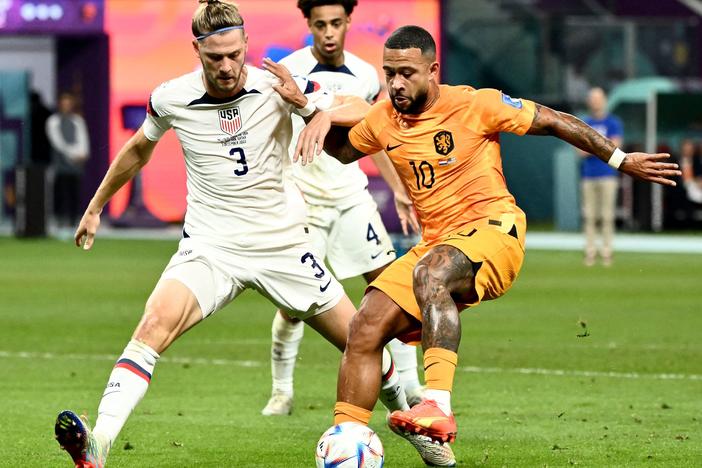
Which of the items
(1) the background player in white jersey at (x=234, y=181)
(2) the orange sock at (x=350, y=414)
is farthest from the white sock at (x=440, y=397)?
(1) the background player in white jersey at (x=234, y=181)

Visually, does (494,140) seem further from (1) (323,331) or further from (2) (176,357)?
(2) (176,357)

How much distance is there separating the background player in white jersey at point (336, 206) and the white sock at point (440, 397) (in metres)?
2.78

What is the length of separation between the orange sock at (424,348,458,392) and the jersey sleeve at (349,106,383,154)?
4.24 feet

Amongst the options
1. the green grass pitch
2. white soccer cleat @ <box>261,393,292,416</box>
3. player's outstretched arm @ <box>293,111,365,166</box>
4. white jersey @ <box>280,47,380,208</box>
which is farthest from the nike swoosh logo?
white jersey @ <box>280,47,380,208</box>

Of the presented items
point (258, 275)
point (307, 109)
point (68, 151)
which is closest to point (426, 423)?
point (258, 275)

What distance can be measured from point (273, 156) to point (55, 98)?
27.4 metres

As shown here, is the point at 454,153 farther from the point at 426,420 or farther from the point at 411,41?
the point at 426,420

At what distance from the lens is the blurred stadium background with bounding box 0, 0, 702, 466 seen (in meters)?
9.25

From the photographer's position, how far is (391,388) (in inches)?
340

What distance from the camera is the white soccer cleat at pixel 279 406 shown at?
385 inches

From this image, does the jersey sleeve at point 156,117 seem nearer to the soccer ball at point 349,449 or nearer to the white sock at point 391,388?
the white sock at point 391,388

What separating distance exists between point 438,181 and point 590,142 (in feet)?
2.57

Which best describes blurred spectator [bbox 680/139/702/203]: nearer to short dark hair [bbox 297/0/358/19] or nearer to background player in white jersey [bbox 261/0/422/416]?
background player in white jersey [bbox 261/0/422/416]

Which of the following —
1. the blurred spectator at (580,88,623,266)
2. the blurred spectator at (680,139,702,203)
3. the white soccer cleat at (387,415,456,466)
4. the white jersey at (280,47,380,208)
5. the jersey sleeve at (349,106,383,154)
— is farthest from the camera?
the blurred spectator at (680,139,702,203)
